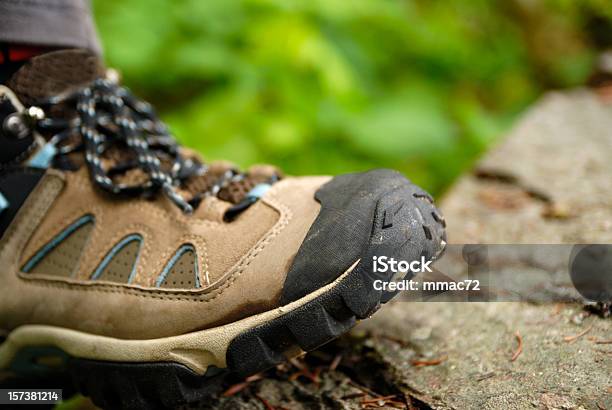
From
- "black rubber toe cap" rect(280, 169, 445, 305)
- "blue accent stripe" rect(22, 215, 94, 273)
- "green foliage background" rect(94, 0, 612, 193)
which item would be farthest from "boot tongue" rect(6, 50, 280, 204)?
"green foliage background" rect(94, 0, 612, 193)

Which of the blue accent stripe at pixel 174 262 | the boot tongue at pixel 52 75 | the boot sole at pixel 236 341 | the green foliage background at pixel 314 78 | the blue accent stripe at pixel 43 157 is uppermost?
the green foliage background at pixel 314 78

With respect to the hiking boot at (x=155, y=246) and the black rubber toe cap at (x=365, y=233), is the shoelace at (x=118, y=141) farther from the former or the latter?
the black rubber toe cap at (x=365, y=233)

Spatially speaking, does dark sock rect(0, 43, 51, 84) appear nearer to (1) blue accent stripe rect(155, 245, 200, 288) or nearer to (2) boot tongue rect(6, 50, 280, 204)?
(2) boot tongue rect(6, 50, 280, 204)

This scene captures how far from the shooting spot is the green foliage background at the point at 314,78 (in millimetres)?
2682

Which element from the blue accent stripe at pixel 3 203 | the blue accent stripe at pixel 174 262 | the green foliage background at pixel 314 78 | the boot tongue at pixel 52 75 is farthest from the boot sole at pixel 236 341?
the green foliage background at pixel 314 78

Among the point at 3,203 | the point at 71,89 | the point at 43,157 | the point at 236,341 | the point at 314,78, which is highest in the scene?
the point at 314,78

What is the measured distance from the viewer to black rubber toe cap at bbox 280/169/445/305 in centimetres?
101

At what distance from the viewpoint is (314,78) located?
8.97 ft

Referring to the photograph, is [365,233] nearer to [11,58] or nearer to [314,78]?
[11,58]

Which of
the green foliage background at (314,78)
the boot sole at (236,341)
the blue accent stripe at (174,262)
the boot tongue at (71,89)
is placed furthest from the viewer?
the green foliage background at (314,78)

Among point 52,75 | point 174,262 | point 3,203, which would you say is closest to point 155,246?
point 174,262

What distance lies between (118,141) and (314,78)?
1.57m

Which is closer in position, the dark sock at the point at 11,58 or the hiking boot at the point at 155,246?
the hiking boot at the point at 155,246

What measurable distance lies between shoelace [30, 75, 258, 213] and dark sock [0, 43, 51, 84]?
0.33 ft
